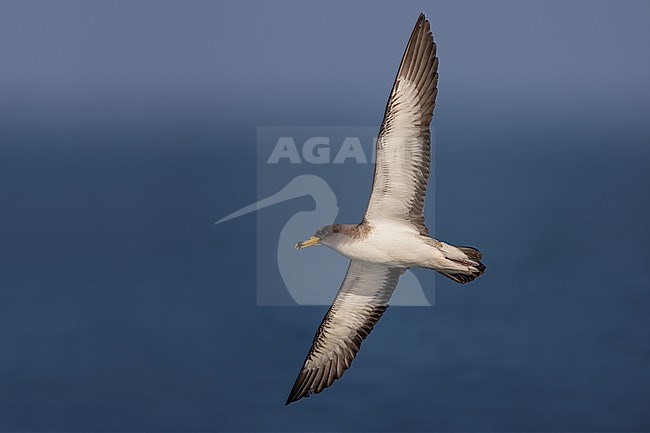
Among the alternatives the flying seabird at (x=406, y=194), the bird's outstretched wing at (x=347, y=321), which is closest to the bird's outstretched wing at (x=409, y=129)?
the flying seabird at (x=406, y=194)

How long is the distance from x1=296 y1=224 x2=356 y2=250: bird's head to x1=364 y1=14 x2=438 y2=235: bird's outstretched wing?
865 mm

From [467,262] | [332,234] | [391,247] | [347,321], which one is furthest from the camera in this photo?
[347,321]

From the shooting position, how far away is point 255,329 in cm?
10144

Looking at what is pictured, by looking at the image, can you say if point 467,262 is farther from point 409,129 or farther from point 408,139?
point 409,129

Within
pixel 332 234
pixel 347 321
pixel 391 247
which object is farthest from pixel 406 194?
pixel 347 321

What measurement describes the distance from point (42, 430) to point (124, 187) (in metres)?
91.5

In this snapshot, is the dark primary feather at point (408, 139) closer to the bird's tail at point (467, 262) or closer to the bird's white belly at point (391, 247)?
the bird's white belly at point (391, 247)

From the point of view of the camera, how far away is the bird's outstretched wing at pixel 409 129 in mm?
23266

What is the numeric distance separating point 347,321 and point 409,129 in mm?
4845

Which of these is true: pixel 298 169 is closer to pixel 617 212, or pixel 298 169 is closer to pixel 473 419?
pixel 617 212

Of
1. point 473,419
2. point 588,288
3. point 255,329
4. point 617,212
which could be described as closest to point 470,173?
point 617,212

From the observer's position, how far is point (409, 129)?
23.3 meters

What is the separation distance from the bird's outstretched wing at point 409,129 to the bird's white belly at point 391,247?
2.02ft

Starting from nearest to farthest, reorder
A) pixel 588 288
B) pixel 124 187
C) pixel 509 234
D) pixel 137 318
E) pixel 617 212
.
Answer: pixel 137 318 < pixel 588 288 < pixel 509 234 < pixel 617 212 < pixel 124 187
